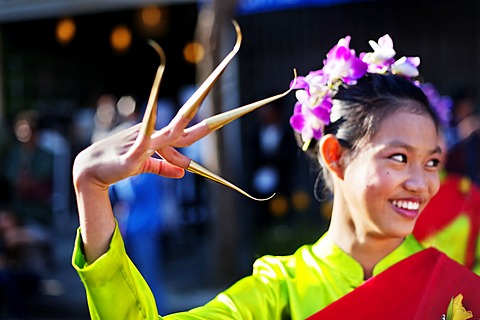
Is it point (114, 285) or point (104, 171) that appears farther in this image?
point (114, 285)

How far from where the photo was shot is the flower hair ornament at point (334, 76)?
253cm

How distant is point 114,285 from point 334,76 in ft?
3.44

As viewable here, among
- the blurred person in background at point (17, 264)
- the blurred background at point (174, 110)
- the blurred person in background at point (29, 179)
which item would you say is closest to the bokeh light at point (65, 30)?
the blurred background at point (174, 110)

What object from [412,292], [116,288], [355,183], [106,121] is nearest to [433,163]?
[355,183]

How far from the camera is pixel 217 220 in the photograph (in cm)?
750

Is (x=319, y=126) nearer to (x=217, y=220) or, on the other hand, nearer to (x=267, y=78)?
(x=217, y=220)

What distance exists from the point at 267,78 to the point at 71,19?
10.3 feet

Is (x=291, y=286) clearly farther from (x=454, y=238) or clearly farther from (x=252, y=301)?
(x=454, y=238)

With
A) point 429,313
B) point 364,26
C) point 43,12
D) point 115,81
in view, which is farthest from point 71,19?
point 429,313

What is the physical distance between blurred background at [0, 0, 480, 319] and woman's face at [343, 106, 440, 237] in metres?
3.83

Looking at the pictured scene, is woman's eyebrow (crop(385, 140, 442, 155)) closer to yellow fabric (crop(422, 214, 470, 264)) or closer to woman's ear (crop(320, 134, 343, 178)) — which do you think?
woman's ear (crop(320, 134, 343, 178))

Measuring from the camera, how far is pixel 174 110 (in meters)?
11.0

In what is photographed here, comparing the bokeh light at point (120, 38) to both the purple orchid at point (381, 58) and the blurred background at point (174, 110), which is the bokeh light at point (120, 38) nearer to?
the blurred background at point (174, 110)

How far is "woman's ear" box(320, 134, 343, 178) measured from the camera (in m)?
2.49
